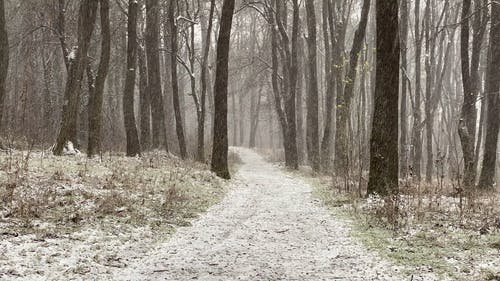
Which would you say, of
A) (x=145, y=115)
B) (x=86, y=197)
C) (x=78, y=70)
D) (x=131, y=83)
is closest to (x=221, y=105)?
(x=131, y=83)

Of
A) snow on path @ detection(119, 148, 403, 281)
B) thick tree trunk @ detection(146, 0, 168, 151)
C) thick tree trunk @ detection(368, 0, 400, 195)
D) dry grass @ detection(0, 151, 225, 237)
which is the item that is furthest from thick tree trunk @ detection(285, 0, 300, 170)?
snow on path @ detection(119, 148, 403, 281)

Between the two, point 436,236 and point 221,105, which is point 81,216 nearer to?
point 436,236

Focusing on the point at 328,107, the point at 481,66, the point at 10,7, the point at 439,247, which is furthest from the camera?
the point at 481,66

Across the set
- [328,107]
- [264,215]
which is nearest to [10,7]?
[328,107]

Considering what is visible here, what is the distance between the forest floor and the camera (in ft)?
17.0

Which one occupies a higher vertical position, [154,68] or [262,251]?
[154,68]

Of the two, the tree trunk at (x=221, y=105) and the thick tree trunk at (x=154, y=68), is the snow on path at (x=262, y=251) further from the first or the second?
the thick tree trunk at (x=154, y=68)

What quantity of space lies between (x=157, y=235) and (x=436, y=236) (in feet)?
13.6

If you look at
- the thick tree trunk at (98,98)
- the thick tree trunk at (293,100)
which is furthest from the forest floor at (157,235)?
the thick tree trunk at (293,100)

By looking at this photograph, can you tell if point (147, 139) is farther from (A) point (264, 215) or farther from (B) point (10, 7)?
(B) point (10, 7)

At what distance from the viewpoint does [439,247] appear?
6.25 metres

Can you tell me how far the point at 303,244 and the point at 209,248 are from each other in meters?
1.44

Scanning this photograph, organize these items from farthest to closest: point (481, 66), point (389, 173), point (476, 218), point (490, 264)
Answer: point (481, 66) < point (389, 173) < point (476, 218) < point (490, 264)

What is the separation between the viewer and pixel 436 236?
6.70 metres
